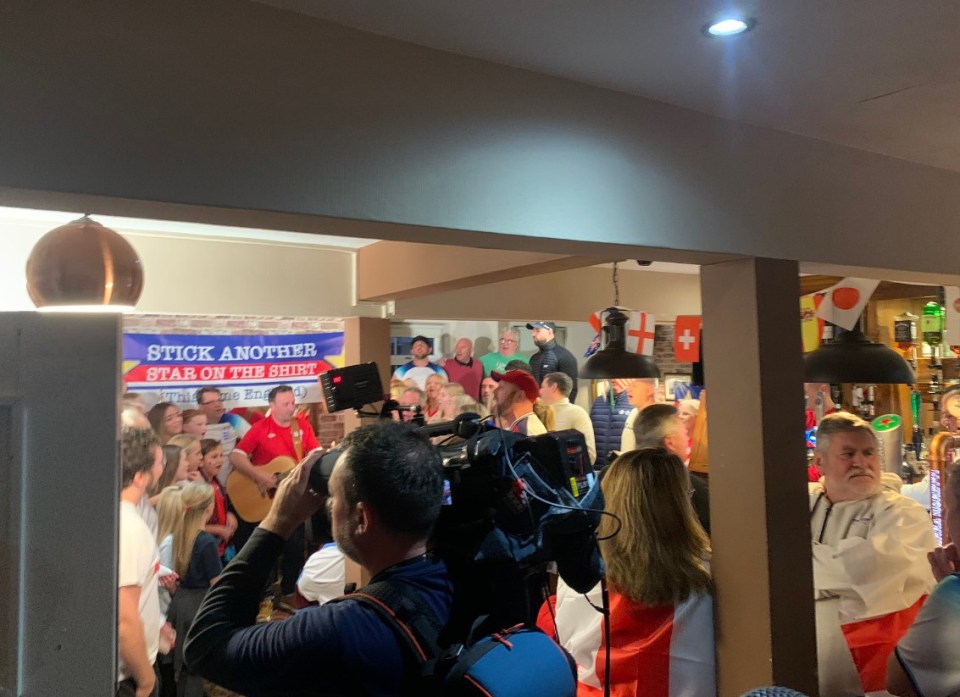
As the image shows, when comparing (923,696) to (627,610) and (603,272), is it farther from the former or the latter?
(603,272)

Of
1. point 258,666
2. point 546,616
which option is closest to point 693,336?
point 546,616

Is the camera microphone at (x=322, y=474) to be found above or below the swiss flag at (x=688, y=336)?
below

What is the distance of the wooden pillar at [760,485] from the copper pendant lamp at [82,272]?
167 cm

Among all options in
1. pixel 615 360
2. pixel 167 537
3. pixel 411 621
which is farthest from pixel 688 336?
pixel 411 621

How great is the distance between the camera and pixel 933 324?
5684 millimetres

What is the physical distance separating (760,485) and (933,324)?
4.40 m

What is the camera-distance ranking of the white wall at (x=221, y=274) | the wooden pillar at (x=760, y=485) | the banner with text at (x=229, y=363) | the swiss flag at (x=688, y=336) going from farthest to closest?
the swiss flag at (x=688, y=336), the banner with text at (x=229, y=363), the white wall at (x=221, y=274), the wooden pillar at (x=760, y=485)

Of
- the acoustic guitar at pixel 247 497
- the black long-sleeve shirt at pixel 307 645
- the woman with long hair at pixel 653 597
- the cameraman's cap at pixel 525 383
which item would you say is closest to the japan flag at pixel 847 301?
the woman with long hair at pixel 653 597

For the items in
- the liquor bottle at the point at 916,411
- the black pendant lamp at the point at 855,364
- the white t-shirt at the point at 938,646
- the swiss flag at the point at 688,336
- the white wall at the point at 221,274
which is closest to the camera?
the white t-shirt at the point at 938,646

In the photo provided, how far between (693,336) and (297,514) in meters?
3.99

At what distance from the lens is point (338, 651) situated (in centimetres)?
127

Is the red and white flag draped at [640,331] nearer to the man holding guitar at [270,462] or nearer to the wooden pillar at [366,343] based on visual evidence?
the wooden pillar at [366,343]

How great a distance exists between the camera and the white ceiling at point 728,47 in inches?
59.9

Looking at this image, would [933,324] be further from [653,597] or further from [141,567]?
[141,567]
